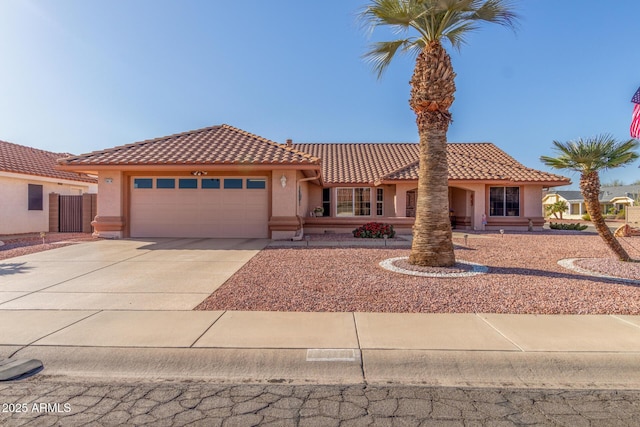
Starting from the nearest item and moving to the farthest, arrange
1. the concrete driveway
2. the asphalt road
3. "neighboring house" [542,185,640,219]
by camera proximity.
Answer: the asphalt road
the concrete driveway
"neighboring house" [542,185,640,219]

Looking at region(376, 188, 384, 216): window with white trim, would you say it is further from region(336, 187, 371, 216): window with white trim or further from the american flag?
the american flag

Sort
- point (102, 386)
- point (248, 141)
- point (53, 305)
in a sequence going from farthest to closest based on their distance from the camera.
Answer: point (248, 141) < point (53, 305) < point (102, 386)

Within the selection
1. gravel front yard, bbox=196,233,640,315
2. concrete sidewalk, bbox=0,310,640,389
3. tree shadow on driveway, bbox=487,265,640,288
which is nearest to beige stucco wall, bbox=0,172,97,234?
gravel front yard, bbox=196,233,640,315

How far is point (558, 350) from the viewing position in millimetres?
4105

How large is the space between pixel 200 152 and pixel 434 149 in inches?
379

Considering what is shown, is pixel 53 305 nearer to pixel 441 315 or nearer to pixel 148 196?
pixel 441 315

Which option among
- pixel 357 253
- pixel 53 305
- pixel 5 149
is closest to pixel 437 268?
pixel 357 253

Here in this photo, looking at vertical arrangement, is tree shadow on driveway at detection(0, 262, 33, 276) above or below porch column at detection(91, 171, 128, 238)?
below

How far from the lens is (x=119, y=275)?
311 inches

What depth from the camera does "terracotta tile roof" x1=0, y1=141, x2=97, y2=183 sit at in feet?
54.9

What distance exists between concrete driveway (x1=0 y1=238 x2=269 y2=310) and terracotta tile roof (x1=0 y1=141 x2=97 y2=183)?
314 inches

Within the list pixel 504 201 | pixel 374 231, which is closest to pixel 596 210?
pixel 374 231

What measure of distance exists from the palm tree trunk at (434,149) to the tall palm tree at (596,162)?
13.1 feet

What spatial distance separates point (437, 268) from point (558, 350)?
14.1ft
